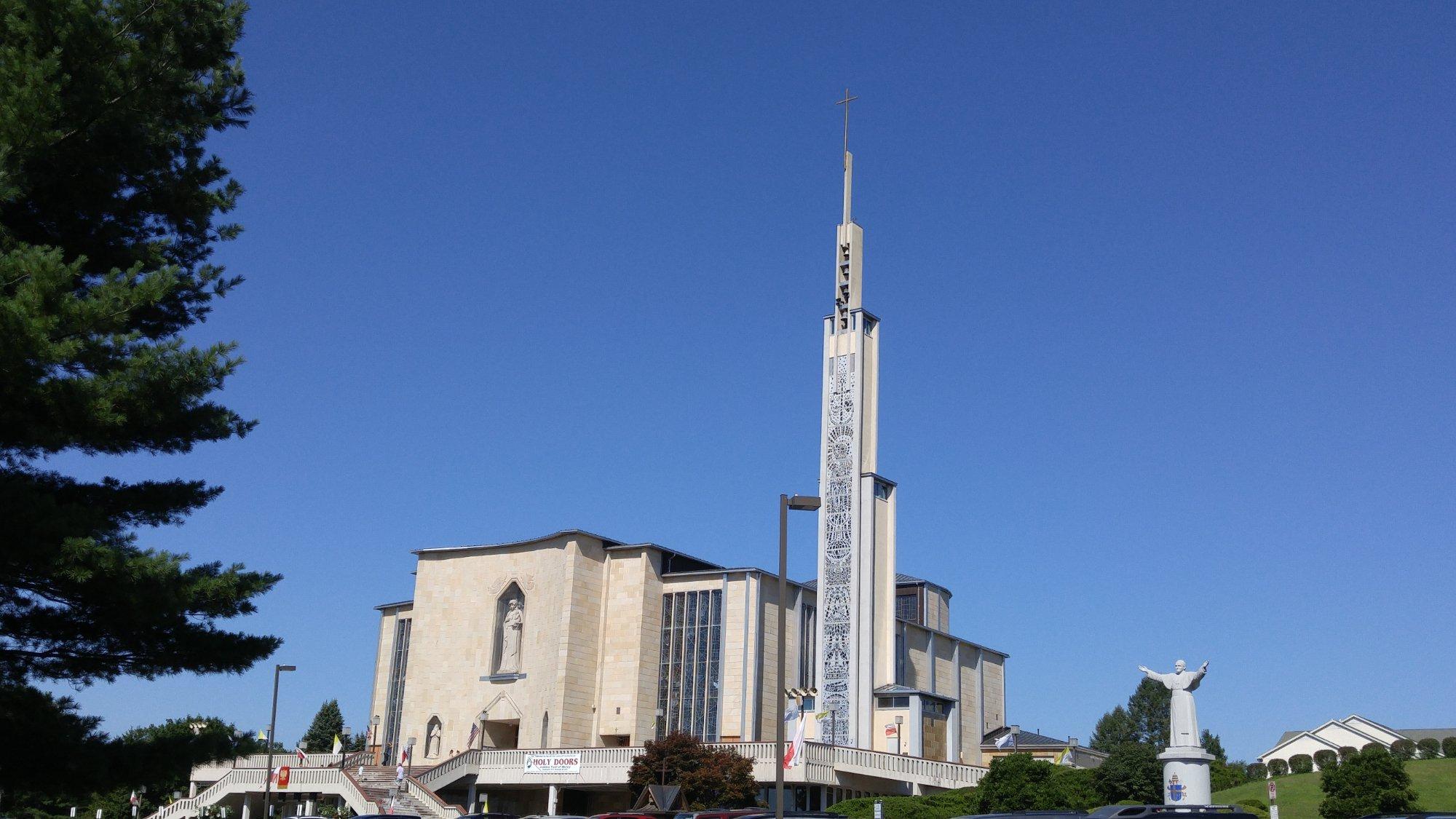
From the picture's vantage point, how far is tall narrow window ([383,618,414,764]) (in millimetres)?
59844

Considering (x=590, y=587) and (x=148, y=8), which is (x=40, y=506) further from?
(x=590, y=587)

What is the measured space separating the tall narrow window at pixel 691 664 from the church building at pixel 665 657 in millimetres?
74

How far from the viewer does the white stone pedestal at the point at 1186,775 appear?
1249 inches

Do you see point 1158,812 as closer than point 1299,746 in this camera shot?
Yes

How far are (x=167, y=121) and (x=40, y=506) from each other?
629 centimetres

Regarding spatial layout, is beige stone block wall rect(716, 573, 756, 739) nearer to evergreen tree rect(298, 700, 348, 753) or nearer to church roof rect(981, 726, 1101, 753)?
church roof rect(981, 726, 1101, 753)

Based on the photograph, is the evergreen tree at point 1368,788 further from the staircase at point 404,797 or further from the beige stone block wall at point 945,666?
the beige stone block wall at point 945,666

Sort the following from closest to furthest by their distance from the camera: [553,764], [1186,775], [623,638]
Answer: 1. [1186,775]
2. [553,764]
3. [623,638]

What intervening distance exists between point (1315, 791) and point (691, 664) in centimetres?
2589

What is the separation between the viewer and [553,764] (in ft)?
162

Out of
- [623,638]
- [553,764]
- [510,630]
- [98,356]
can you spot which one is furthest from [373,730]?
[98,356]

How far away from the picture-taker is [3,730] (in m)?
15.1

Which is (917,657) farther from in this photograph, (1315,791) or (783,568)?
(783,568)

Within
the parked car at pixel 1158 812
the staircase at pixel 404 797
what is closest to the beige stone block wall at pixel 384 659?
the staircase at pixel 404 797
